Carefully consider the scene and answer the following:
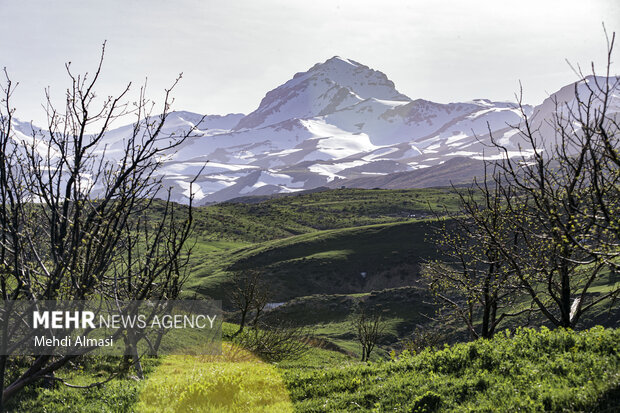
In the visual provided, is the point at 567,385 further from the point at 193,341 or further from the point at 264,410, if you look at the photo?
the point at 193,341

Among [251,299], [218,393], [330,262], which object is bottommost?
[330,262]

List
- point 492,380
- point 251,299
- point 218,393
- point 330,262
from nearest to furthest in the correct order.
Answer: point 492,380 → point 218,393 → point 251,299 → point 330,262

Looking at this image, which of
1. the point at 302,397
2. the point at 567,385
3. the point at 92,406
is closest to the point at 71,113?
the point at 92,406

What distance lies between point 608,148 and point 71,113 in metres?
12.7

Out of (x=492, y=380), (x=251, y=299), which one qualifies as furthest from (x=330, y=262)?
(x=492, y=380)

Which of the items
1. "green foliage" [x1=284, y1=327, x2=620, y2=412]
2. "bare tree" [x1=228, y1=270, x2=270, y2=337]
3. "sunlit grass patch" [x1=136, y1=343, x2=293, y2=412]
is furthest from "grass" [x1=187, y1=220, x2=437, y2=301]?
"green foliage" [x1=284, y1=327, x2=620, y2=412]

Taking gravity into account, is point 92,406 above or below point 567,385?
below

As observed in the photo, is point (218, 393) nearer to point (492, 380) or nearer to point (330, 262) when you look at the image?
point (492, 380)

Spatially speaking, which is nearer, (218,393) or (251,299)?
(218,393)

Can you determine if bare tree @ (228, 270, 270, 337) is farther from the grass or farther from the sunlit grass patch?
the sunlit grass patch

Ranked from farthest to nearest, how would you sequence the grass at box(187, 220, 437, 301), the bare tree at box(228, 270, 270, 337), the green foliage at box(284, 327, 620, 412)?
the grass at box(187, 220, 437, 301) < the bare tree at box(228, 270, 270, 337) < the green foliage at box(284, 327, 620, 412)

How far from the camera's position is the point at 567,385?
10.4 metres

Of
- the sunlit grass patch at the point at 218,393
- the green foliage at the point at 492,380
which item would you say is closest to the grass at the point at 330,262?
the sunlit grass patch at the point at 218,393

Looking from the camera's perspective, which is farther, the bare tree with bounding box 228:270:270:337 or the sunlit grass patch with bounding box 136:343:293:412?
the bare tree with bounding box 228:270:270:337
